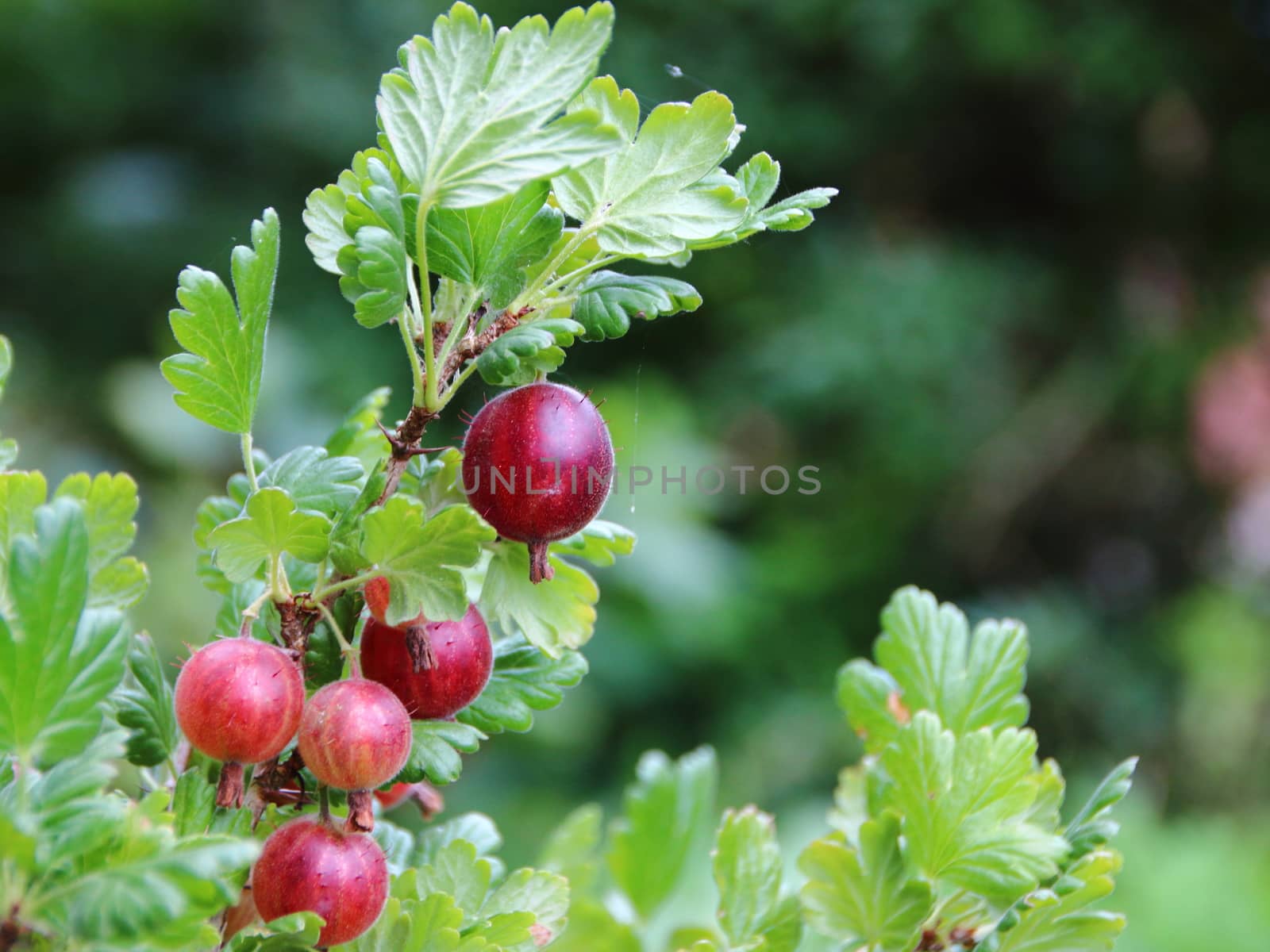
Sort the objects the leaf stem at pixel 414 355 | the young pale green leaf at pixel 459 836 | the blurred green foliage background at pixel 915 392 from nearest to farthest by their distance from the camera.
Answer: the leaf stem at pixel 414 355
the young pale green leaf at pixel 459 836
the blurred green foliage background at pixel 915 392

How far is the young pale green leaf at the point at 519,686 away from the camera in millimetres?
469

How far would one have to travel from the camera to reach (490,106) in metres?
0.38

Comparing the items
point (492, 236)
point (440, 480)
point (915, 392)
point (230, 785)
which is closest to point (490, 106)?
point (492, 236)

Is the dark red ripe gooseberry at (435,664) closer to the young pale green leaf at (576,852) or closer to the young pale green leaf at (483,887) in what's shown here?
the young pale green leaf at (483,887)

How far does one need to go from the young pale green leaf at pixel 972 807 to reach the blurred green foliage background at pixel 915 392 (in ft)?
5.74

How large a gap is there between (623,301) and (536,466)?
7 cm

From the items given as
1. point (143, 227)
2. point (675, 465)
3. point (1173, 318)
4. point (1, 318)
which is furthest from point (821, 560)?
point (1, 318)

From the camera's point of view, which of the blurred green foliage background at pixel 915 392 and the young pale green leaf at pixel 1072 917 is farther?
the blurred green foliage background at pixel 915 392

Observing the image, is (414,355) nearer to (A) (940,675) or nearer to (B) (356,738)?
(B) (356,738)

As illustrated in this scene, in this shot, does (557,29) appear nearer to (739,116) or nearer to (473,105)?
(473,105)

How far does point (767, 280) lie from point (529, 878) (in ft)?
7.52

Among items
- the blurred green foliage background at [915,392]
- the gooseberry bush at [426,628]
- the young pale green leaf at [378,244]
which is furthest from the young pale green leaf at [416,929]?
the blurred green foliage background at [915,392]

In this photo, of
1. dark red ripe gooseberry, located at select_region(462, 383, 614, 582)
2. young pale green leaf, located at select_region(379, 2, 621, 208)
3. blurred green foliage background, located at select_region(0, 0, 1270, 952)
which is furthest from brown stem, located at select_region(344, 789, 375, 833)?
blurred green foliage background, located at select_region(0, 0, 1270, 952)

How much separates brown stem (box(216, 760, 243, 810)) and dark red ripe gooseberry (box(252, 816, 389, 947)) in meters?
0.02
